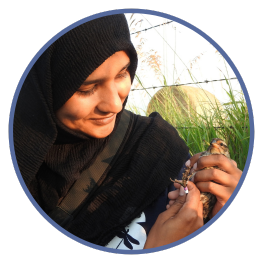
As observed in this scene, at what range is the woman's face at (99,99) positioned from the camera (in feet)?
3.90

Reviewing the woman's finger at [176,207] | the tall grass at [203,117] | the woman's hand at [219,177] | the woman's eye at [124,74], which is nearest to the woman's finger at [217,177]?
the woman's hand at [219,177]

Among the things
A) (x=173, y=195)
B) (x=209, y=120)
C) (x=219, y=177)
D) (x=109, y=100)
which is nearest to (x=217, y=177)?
(x=219, y=177)

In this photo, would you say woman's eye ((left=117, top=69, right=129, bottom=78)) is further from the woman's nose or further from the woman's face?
the woman's nose

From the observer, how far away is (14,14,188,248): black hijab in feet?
3.91

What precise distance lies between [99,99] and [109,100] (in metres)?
0.05

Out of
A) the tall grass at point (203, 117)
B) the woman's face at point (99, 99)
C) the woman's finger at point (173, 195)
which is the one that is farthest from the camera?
the tall grass at point (203, 117)

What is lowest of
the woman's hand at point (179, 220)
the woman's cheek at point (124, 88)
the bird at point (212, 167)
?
the woman's hand at point (179, 220)

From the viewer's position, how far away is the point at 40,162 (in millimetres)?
1323

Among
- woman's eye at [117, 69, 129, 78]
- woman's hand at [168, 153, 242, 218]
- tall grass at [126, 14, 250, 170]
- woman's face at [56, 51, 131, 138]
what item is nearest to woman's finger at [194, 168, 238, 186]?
woman's hand at [168, 153, 242, 218]

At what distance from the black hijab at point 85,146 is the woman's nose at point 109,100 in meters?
0.12

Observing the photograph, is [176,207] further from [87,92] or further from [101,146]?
[87,92]

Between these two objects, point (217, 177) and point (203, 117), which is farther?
point (203, 117)

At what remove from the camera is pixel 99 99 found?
3.99 feet

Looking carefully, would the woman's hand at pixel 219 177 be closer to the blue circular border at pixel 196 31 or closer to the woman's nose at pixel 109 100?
the blue circular border at pixel 196 31
